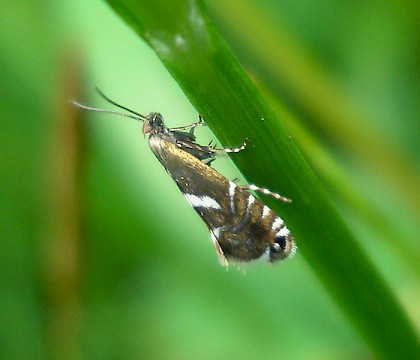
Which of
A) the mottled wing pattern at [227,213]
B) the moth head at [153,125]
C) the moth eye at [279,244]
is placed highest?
the moth head at [153,125]

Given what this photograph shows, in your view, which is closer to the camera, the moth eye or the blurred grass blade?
the blurred grass blade

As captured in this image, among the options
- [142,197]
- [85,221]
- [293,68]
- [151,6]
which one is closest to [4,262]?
[85,221]

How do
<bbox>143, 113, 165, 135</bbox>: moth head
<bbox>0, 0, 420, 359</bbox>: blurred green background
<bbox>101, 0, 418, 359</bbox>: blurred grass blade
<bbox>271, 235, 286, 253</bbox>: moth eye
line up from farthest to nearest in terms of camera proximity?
<bbox>0, 0, 420, 359</bbox>: blurred green background
<bbox>143, 113, 165, 135</bbox>: moth head
<bbox>271, 235, 286, 253</bbox>: moth eye
<bbox>101, 0, 418, 359</bbox>: blurred grass blade

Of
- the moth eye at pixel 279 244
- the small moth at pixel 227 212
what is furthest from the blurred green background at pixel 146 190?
the moth eye at pixel 279 244

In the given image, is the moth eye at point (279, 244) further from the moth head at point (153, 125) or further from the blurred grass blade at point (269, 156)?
the moth head at point (153, 125)

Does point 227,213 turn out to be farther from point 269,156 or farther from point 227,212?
point 269,156

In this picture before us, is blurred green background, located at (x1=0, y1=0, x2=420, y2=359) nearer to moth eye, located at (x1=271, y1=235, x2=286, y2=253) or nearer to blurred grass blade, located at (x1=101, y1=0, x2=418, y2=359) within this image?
moth eye, located at (x1=271, y1=235, x2=286, y2=253)

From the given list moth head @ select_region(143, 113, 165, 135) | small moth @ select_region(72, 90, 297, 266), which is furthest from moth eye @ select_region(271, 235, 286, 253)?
moth head @ select_region(143, 113, 165, 135)

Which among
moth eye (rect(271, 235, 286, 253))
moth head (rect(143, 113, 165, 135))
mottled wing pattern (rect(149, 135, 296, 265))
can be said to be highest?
moth head (rect(143, 113, 165, 135))
